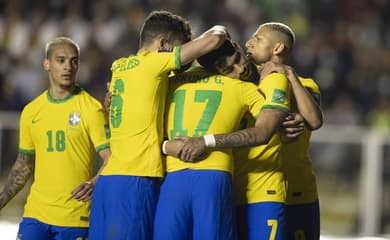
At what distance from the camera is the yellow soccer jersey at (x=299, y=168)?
6332 mm

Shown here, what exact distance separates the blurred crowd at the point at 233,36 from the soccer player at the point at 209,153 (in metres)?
8.42

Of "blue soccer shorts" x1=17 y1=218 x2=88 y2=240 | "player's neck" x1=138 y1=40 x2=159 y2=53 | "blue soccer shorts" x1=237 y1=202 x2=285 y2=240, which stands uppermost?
"player's neck" x1=138 y1=40 x2=159 y2=53

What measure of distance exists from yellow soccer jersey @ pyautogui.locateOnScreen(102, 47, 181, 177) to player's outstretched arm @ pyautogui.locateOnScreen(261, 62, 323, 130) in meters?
0.63

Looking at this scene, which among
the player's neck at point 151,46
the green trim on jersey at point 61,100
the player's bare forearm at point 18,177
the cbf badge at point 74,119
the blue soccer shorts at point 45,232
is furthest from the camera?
the player's bare forearm at point 18,177

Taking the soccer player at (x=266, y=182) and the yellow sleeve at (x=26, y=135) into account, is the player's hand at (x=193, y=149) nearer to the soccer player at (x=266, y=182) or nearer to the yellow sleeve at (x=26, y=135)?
the soccer player at (x=266, y=182)

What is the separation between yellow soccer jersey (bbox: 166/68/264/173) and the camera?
18.5 ft

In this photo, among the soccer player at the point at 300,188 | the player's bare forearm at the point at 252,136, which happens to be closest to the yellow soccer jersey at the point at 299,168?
the soccer player at the point at 300,188

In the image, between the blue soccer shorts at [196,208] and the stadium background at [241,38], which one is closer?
the blue soccer shorts at [196,208]

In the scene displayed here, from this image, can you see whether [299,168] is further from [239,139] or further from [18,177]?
[18,177]

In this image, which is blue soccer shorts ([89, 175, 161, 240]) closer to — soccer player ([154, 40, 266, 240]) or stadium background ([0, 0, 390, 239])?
soccer player ([154, 40, 266, 240])

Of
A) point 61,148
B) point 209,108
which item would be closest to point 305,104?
point 209,108

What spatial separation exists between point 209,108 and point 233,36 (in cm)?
905

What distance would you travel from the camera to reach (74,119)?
21.3 ft

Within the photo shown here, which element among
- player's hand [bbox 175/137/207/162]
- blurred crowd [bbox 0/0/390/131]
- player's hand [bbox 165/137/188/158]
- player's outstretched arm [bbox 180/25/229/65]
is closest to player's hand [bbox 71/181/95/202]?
player's hand [bbox 165/137/188/158]
